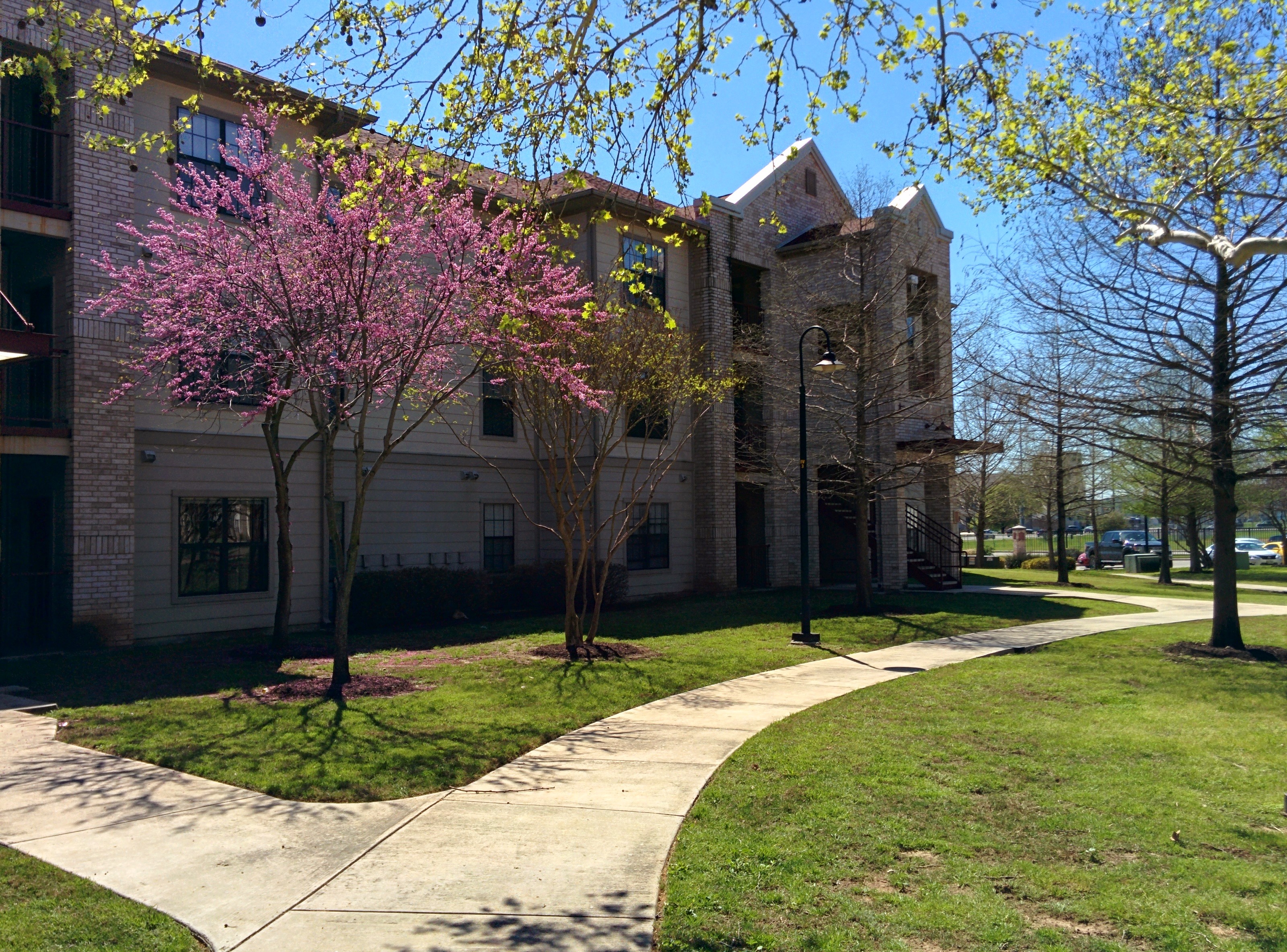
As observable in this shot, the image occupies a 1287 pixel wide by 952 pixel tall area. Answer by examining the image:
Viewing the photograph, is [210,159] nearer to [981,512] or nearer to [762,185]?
Answer: [762,185]

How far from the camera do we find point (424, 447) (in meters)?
19.4

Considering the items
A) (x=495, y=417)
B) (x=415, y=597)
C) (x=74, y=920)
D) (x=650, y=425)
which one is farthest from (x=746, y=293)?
(x=74, y=920)

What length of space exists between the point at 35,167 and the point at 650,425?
10265mm

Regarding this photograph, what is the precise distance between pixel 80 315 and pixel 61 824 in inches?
401

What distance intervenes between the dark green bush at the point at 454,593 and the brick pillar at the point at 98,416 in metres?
3.70

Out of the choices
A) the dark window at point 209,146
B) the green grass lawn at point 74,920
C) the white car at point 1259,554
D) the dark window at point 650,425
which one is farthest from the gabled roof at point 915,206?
the white car at point 1259,554

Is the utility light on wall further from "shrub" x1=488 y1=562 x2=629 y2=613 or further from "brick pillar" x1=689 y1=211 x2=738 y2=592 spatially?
"brick pillar" x1=689 y1=211 x2=738 y2=592

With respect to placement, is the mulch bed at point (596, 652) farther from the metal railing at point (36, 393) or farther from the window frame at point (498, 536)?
the metal railing at point (36, 393)

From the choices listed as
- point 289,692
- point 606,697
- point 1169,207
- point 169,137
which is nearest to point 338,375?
point 289,692

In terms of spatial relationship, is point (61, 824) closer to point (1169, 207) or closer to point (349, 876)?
point (349, 876)

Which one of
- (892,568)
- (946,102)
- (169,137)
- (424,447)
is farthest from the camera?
(892,568)

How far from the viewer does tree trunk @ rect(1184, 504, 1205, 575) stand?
35.6 meters

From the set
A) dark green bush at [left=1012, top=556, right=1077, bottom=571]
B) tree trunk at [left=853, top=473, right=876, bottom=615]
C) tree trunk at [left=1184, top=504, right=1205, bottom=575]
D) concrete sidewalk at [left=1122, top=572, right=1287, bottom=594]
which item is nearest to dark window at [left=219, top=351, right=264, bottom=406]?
tree trunk at [left=853, top=473, right=876, bottom=615]

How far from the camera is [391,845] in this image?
19.5 ft
